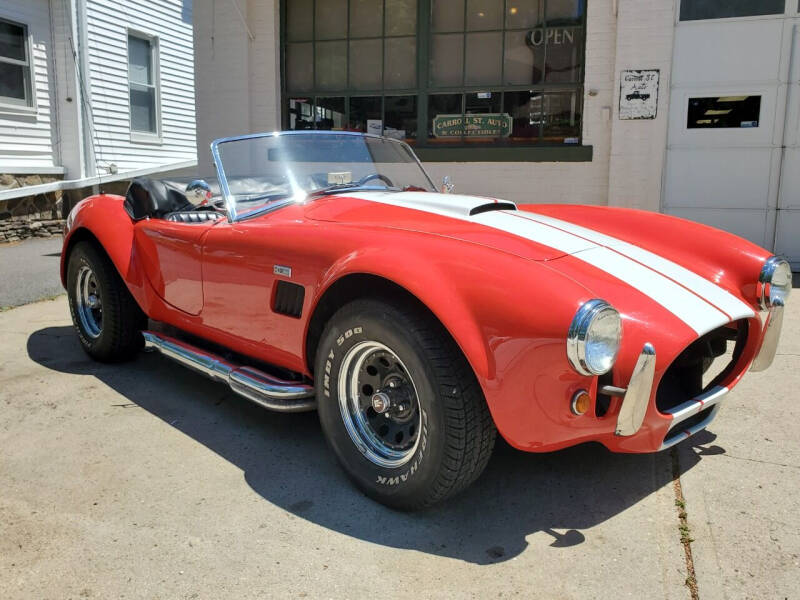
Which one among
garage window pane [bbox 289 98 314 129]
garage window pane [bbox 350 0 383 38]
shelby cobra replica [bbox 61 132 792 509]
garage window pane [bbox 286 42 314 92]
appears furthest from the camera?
garage window pane [bbox 289 98 314 129]

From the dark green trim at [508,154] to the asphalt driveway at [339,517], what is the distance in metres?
5.00

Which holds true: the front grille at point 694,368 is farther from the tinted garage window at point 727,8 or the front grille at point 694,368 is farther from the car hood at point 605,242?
the tinted garage window at point 727,8

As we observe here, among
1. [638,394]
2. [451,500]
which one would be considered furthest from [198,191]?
[638,394]

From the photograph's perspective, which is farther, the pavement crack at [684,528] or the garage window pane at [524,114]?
the garage window pane at [524,114]

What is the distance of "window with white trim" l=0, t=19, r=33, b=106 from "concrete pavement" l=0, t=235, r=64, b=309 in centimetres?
224

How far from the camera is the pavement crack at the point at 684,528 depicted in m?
2.00

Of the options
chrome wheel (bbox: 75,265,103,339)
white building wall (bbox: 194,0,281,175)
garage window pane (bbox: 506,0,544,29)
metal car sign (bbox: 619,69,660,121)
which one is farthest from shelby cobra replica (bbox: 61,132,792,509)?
white building wall (bbox: 194,0,281,175)

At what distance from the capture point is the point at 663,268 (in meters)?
2.73

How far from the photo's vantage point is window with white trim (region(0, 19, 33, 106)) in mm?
9969

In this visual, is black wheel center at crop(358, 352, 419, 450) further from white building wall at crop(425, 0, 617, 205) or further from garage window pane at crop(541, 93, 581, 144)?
garage window pane at crop(541, 93, 581, 144)

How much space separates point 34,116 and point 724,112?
9753mm

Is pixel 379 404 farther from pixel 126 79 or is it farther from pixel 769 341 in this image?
pixel 126 79

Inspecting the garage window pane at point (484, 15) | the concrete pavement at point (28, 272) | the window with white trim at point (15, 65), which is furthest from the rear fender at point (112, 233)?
the window with white trim at point (15, 65)

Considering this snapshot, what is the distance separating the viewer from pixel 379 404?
2.42 meters
